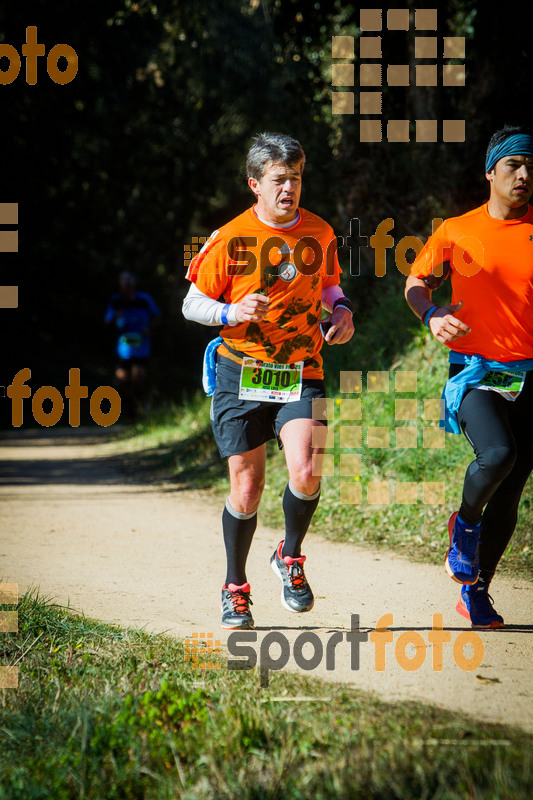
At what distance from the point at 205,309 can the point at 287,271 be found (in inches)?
16.7

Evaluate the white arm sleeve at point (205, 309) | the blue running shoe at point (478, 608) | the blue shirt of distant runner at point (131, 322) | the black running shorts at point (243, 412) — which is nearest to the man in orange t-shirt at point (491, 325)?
the blue running shoe at point (478, 608)

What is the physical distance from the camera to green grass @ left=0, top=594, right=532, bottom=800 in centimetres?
253

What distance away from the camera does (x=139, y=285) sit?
24953 millimetres

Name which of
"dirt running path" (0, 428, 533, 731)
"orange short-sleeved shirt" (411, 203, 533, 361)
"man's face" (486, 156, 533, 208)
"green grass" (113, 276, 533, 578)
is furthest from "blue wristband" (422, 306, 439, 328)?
"green grass" (113, 276, 533, 578)

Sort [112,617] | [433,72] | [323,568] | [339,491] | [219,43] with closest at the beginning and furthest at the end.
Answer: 1. [112,617]
2. [323,568]
3. [339,491]
4. [433,72]
5. [219,43]

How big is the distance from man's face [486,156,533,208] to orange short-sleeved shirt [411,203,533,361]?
4.0 inches

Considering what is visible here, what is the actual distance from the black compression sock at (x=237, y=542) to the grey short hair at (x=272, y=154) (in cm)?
163

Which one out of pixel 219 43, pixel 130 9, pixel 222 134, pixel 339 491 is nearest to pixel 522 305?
pixel 339 491

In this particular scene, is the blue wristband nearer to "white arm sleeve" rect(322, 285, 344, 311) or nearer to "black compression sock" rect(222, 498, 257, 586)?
"white arm sleeve" rect(322, 285, 344, 311)

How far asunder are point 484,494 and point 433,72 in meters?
7.80

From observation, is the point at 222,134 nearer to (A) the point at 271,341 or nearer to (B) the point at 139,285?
(B) the point at 139,285

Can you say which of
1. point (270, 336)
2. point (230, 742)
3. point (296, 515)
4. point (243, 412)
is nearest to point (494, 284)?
point (270, 336)

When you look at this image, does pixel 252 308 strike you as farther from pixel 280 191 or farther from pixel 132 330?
pixel 132 330

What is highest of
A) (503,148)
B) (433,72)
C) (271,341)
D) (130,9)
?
(130,9)
